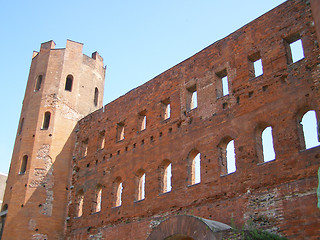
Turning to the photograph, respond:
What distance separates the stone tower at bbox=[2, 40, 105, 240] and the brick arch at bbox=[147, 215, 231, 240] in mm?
7175

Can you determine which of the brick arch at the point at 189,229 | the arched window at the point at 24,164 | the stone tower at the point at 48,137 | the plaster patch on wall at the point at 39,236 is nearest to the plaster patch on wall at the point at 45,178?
the stone tower at the point at 48,137

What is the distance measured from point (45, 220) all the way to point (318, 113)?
39.7 feet

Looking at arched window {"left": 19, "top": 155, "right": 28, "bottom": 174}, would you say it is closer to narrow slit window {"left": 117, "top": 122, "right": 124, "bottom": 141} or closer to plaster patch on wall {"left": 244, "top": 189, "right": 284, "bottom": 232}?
narrow slit window {"left": 117, "top": 122, "right": 124, "bottom": 141}

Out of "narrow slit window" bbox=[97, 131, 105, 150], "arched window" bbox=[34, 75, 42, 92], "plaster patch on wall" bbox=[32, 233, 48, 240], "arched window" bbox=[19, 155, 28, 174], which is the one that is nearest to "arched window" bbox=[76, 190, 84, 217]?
"plaster patch on wall" bbox=[32, 233, 48, 240]

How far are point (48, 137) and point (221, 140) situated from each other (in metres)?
9.34

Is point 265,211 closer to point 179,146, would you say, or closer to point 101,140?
point 179,146

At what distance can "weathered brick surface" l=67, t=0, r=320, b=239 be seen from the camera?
11.1 meters

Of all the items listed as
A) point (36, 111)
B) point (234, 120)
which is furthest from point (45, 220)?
point (234, 120)

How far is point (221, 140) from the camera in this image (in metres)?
13.2

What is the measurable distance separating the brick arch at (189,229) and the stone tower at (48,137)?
282 inches

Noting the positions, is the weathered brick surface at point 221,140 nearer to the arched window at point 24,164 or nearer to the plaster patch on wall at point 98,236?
the plaster patch on wall at point 98,236

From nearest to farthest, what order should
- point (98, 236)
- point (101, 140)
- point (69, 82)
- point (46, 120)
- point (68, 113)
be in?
1. point (98, 236)
2. point (101, 140)
3. point (46, 120)
4. point (68, 113)
5. point (69, 82)

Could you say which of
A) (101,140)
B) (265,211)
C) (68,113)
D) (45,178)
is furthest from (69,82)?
(265,211)

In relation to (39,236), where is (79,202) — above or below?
above
